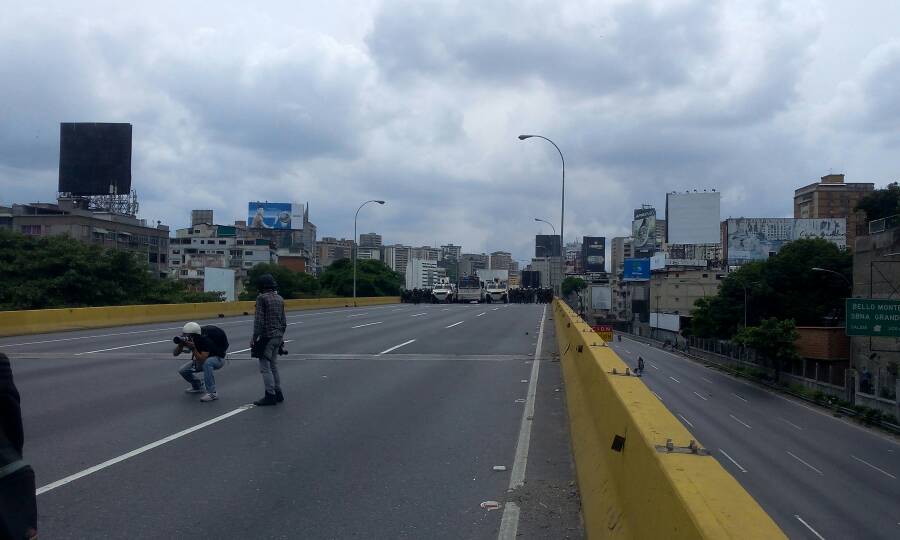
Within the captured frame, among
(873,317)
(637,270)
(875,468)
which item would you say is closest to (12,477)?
(875,468)

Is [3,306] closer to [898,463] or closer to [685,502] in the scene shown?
[898,463]

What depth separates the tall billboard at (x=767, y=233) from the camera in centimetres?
9012

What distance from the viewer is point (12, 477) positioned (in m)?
3.35

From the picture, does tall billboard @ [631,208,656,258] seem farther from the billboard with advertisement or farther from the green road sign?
the green road sign

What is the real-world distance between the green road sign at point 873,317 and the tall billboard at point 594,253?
14890cm

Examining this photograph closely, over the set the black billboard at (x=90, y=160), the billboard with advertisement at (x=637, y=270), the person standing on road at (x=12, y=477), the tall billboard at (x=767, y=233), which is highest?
the black billboard at (x=90, y=160)

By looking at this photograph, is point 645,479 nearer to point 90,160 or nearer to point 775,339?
point 775,339

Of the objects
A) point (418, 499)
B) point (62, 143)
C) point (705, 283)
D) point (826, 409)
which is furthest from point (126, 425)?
point (705, 283)

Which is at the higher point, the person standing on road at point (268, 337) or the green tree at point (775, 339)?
the person standing on road at point (268, 337)

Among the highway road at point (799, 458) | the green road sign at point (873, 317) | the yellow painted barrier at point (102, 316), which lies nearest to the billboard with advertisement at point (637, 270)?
the highway road at point (799, 458)

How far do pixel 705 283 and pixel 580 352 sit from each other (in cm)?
7730

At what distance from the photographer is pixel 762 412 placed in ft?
117

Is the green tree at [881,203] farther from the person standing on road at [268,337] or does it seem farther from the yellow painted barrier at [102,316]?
the person standing on road at [268,337]

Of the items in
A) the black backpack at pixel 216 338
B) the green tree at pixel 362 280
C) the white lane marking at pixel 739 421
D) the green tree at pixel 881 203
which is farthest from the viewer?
the green tree at pixel 362 280
